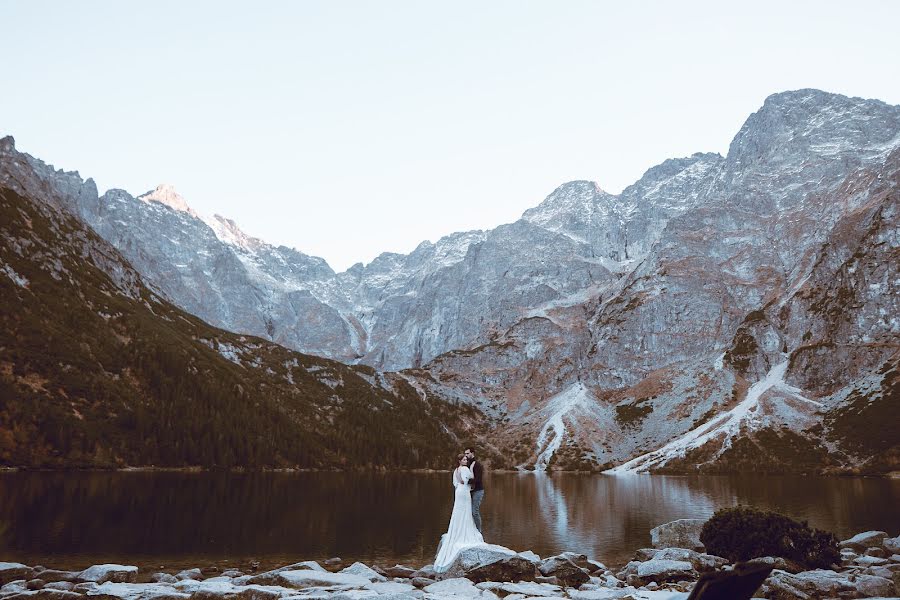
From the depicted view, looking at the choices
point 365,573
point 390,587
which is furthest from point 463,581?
point 365,573

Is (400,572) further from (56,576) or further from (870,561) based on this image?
(870,561)

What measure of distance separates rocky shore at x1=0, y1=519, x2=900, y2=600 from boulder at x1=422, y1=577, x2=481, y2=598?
0.13ft

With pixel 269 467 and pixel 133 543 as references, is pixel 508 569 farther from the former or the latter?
pixel 269 467

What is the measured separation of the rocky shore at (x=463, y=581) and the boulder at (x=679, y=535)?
8588 millimetres

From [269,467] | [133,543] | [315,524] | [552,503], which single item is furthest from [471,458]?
[269,467]

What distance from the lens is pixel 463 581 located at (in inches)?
1056

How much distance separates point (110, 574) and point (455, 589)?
624 inches

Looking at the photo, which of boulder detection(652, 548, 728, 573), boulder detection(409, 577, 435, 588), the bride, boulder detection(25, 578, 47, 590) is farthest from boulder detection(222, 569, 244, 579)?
boulder detection(652, 548, 728, 573)

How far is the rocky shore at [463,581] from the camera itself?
2298cm

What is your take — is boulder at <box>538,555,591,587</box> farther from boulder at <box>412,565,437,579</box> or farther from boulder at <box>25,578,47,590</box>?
boulder at <box>25,578,47,590</box>

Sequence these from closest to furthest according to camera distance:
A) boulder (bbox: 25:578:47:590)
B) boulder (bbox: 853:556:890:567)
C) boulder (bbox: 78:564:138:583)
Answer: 1. boulder (bbox: 25:578:47:590)
2. boulder (bbox: 78:564:138:583)
3. boulder (bbox: 853:556:890:567)

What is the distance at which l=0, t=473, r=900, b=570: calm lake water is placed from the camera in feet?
130

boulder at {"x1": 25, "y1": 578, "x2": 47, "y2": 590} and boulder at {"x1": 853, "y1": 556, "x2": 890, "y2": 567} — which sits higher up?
boulder at {"x1": 25, "y1": 578, "x2": 47, "y2": 590}

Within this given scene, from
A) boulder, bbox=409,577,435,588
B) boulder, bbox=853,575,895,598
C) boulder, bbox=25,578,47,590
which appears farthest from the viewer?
boulder, bbox=409,577,435,588
